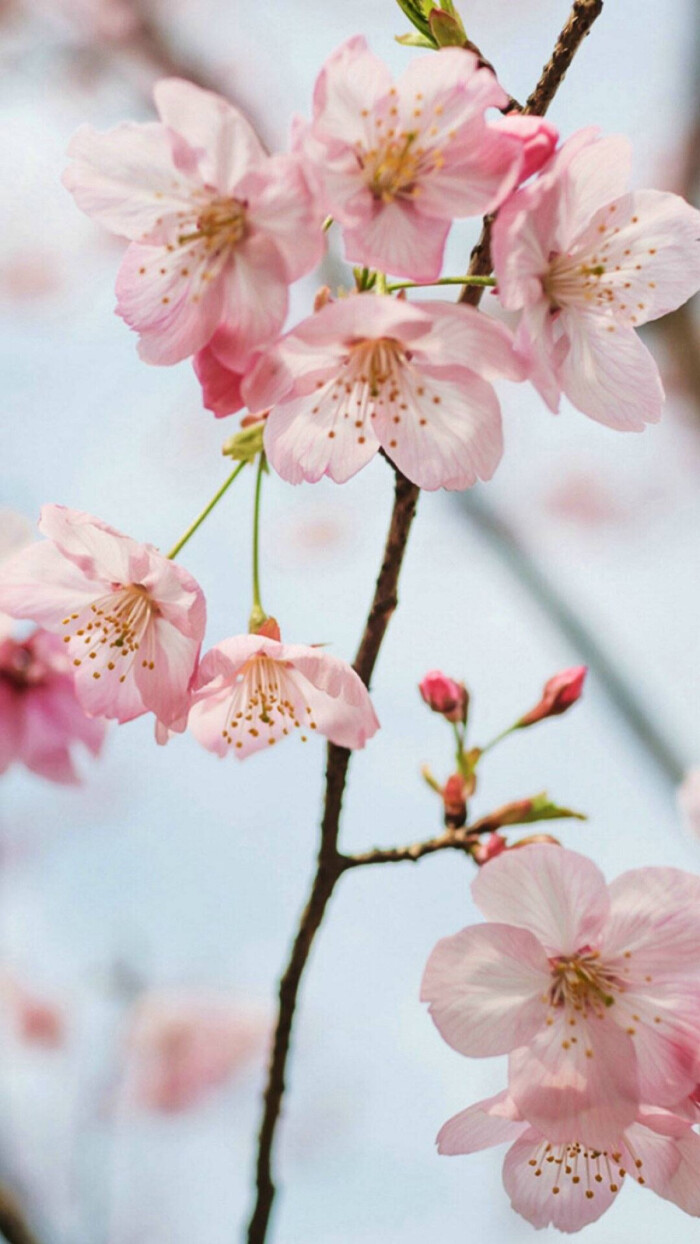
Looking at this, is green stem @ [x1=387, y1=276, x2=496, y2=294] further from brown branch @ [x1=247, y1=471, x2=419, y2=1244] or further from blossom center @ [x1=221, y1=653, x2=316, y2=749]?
blossom center @ [x1=221, y1=653, x2=316, y2=749]

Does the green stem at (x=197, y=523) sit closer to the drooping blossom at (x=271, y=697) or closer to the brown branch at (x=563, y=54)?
the drooping blossom at (x=271, y=697)

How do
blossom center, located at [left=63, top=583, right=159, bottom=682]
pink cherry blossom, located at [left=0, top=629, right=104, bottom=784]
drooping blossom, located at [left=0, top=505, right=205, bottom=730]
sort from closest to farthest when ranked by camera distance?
drooping blossom, located at [left=0, top=505, right=205, bottom=730] → blossom center, located at [left=63, top=583, right=159, bottom=682] → pink cherry blossom, located at [left=0, top=629, right=104, bottom=784]

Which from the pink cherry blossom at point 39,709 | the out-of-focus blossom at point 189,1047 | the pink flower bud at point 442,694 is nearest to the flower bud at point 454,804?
the pink flower bud at point 442,694

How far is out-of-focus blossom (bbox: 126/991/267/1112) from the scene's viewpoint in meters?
6.09

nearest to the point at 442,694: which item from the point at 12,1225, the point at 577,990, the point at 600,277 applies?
the point at 577,990

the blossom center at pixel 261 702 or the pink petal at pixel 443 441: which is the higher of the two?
the pink petal at pixel 443 441

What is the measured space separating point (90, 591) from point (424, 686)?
1.26 feet

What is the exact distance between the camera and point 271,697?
1.08 m

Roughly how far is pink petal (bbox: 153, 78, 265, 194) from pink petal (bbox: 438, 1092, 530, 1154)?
818 mm

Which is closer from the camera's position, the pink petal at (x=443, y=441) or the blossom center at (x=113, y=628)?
the pink petal at (x=443, y=441)

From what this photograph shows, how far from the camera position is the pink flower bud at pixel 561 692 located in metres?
1.24

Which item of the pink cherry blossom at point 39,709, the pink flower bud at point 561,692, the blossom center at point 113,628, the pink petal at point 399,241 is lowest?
the pink cherry blossom at point 39,709

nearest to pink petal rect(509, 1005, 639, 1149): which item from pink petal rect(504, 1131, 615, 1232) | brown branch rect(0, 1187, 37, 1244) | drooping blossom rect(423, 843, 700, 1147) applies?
drooping blossom rect(423, 843, 700, 1147)

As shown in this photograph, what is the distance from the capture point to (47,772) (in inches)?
63.9
